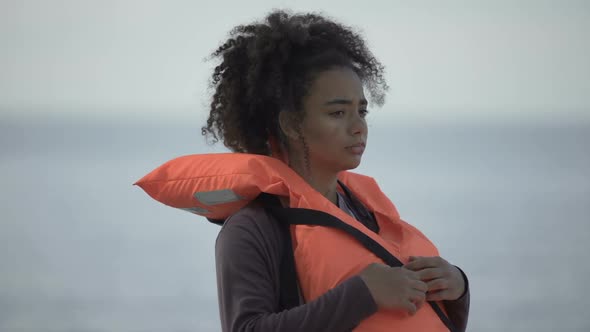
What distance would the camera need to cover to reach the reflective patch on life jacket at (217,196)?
1.24 m

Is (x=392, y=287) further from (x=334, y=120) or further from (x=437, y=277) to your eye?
(x=334, y=120)

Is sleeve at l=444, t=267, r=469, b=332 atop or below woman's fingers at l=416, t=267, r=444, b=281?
below

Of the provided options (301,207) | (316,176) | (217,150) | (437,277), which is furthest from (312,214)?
(217,150)

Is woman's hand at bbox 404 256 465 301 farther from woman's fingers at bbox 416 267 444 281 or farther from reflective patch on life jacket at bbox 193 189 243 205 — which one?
reflective patch on life jacket at bbox 193 189 243 205

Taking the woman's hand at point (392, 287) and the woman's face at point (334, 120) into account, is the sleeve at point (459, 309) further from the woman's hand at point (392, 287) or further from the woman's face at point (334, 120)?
the woman's face at point (334, 120)

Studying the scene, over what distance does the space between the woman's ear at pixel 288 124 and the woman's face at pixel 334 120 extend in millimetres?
19

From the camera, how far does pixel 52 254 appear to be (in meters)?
3.38

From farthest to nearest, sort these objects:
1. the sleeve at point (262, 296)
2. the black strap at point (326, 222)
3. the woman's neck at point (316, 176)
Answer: the woman's neck at point (316, 176) < the black strap at point (326, 222) < the sleeve at point (262, 296)

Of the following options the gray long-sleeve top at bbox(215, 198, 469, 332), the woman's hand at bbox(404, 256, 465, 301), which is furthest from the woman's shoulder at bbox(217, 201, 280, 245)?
the woman's hand at bbox(404, 256, 465, 301)

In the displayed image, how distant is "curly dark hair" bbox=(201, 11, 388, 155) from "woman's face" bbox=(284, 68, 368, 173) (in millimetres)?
20

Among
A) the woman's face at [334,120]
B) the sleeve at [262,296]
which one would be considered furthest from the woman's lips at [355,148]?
the sleeve at [262,296]

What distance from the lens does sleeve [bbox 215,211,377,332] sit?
109cm

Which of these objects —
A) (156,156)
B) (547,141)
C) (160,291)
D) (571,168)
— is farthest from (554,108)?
(160,291)

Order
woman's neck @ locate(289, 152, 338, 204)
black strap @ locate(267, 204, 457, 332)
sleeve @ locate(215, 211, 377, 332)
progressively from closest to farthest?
sleeve @ locate(215, 211, 377, 332), black strap @ locate(267, 204, 457, 332), woman's neck @ locate(289, 152, 338, 204)
